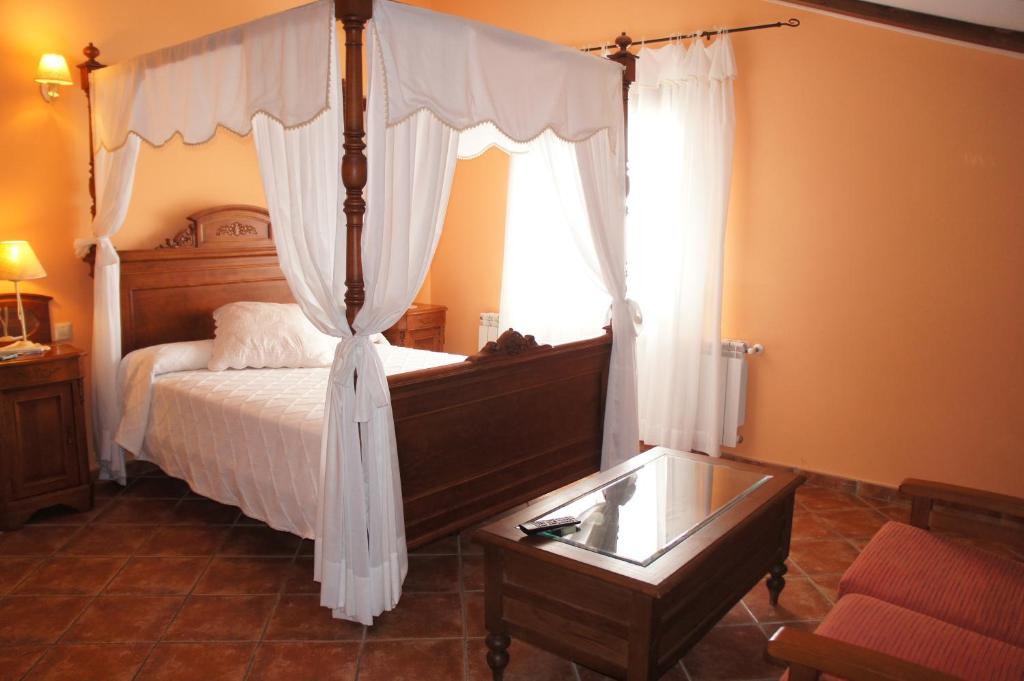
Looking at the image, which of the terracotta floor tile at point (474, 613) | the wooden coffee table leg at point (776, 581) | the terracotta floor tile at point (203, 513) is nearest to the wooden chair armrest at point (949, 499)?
the wooden coffee table leg at point (776, 581)

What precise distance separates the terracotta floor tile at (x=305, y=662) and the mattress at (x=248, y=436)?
52cm

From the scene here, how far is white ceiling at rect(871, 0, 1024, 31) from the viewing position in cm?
264

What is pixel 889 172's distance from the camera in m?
3.88

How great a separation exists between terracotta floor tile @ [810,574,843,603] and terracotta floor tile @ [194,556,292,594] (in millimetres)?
2137

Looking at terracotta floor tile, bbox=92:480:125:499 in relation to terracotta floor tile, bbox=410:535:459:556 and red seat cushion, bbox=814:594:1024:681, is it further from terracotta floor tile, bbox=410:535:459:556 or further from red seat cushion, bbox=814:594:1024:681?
red seat cushion, bbox=814:594:1024:681

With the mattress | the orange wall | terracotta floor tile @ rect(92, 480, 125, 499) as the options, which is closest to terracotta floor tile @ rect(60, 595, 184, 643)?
the mattress

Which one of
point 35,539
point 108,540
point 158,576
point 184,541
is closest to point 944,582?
point 158,576

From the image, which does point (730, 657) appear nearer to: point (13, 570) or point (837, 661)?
point (837, 661)

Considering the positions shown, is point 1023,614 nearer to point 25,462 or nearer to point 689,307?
point 689,307

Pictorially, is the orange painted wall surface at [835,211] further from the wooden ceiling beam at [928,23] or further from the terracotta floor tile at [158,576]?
the terracotta floor tile at [158,576]

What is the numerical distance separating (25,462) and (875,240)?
4.23 m

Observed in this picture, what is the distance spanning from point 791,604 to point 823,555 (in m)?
0.53

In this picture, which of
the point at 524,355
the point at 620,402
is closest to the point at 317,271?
the point at 524,355

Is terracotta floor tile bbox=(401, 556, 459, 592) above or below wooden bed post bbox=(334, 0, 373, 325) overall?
below
